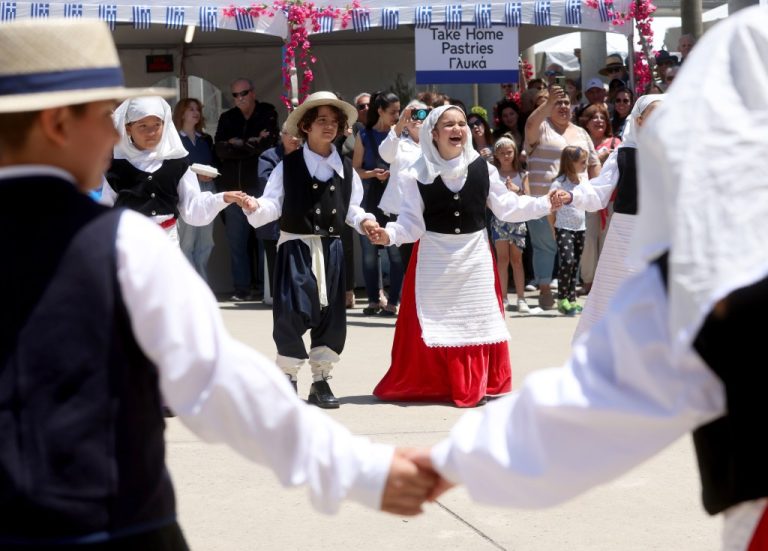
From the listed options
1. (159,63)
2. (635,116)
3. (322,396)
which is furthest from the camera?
(159,63)

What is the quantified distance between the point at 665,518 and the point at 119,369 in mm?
3088

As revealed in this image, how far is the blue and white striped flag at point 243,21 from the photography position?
1120cm

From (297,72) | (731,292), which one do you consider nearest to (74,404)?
(731,292)

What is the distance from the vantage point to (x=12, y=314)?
2.25 meters

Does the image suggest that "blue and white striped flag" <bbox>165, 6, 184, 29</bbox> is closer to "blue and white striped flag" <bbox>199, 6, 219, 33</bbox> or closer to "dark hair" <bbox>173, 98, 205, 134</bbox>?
"blue and white striped flag" <bbox>199, 6, 219, 33</bbox>

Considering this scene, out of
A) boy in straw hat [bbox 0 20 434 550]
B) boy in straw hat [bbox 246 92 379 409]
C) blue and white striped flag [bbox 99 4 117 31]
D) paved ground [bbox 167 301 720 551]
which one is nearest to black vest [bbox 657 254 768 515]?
boy in straw hat [bbox 0 20 434 550]

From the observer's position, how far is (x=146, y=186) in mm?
7184

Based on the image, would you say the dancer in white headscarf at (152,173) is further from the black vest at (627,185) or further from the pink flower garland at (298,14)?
the pink flower garland at (298,14)

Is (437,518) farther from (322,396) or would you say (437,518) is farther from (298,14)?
(298,14)

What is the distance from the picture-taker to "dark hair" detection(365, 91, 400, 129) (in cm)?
1105

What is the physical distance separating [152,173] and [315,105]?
938mm

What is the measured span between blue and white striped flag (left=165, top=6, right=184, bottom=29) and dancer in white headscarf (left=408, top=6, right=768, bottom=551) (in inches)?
363

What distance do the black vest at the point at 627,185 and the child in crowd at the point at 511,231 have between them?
365 cm

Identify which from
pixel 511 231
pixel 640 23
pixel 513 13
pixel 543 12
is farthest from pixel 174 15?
pixel 640 23
